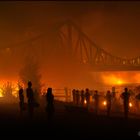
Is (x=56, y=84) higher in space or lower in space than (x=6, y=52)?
lower

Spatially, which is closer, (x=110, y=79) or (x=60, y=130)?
(x=60, y=130)

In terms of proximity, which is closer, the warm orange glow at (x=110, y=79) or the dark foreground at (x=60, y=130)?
the dark foreground at (x=60, y=130)

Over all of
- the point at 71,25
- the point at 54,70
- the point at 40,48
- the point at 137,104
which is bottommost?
the point at 137,104

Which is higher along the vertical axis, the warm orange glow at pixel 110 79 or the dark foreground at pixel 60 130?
the warm orange glow at pixel 110 79

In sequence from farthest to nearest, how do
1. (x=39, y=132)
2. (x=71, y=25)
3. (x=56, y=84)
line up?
(x=71, y=25)
(x=56, y=84)
(x=39, y=132)

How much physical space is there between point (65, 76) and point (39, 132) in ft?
226

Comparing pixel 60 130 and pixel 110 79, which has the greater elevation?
pixel 110 79

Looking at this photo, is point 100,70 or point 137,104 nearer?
point 137,104

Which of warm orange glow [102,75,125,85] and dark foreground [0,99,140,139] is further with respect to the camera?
warm orange glow [102,75,125,85]

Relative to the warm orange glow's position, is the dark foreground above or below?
below

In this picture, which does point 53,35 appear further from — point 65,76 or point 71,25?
point 65,76

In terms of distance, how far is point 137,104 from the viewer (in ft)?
127

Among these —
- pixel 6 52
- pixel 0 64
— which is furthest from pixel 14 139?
pixel 6 52

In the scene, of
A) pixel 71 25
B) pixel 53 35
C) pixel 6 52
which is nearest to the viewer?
pixel 6 52
